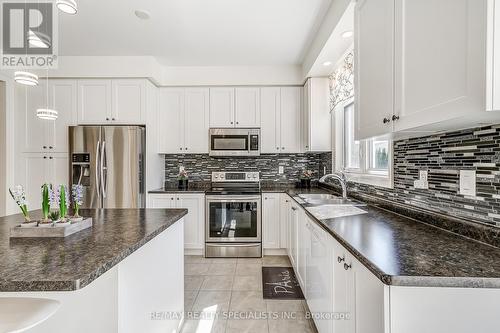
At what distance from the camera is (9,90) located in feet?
11.0

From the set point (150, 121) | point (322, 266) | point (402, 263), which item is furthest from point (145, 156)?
point (402, 263)

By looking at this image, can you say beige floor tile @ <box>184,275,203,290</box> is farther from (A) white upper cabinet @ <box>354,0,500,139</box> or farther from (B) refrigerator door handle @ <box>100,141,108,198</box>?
(A) white upper cabinet @ <box>354,0,500,139</box>

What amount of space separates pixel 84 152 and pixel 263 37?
2.49 meters

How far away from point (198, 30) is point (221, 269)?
2.64 meters

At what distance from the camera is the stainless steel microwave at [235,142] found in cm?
364

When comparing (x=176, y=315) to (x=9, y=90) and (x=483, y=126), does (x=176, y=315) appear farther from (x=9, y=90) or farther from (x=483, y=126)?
(x=9, y=90)

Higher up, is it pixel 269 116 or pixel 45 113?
pixel 269 116

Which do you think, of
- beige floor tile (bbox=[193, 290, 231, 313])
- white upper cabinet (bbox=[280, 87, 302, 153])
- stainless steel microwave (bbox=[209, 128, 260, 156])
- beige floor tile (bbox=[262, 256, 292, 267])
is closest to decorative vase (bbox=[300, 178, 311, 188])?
white upper cabinet (bbox=[280, 87, 302, 153])

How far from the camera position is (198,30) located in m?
2.73

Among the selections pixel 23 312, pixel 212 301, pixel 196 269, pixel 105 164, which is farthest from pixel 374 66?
pixel 105 164

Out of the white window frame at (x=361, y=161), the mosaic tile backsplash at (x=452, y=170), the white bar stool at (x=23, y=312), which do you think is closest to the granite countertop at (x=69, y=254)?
the white bar stool at (x=23, y=312)

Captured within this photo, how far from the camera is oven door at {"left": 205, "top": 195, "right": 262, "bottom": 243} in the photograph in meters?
3.39

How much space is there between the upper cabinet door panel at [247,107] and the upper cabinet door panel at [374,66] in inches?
81.0

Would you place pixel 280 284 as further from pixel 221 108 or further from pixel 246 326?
pixel 221 108
